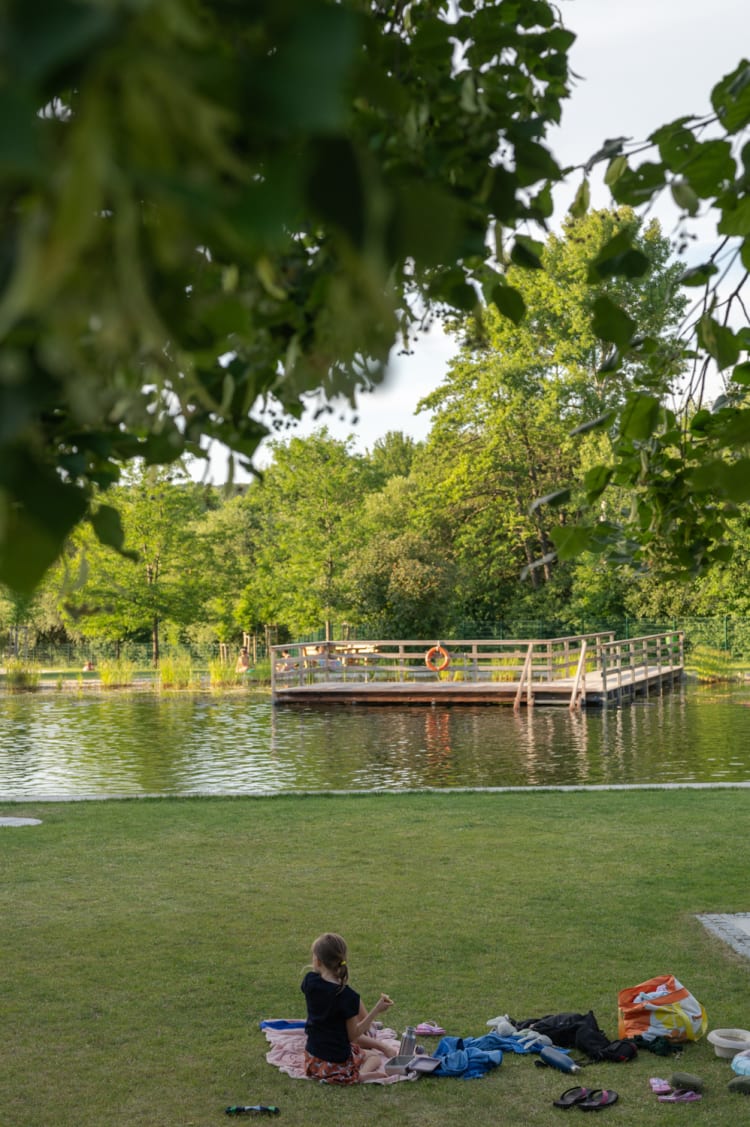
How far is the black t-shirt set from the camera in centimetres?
514

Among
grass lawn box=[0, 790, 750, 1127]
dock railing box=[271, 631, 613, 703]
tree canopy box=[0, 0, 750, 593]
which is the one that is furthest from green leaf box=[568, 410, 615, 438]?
dock railing box=[271, 631, 613, 703]

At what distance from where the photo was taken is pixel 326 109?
576mm

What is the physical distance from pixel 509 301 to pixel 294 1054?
4.55m

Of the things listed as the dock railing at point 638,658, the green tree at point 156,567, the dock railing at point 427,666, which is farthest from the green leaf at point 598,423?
the green tree at point 156,567

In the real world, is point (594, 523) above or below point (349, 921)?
above

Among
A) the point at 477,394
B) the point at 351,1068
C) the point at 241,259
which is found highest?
the point at 477,394

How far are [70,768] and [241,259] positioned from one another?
55.1 feet

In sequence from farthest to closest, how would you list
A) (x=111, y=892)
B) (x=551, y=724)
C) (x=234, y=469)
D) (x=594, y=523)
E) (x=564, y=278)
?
(x=564, y=278) < (x=551, y=724) < (x=111, y=892) < (x=594, y=523) < (x=234, y=469)

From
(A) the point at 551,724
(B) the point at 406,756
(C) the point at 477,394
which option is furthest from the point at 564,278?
(B) the point at 406,756

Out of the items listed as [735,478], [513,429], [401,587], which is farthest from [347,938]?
[513,429]

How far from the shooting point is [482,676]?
31.8 meters

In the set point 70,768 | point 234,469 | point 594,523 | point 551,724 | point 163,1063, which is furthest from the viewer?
point 551,724

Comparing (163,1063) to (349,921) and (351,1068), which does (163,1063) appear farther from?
(349,921)

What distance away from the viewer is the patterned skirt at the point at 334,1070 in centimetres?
513
